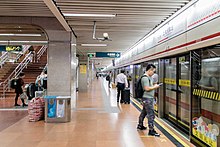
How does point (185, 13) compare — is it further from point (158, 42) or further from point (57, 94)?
point (57, 94)

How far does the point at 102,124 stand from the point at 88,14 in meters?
2.83

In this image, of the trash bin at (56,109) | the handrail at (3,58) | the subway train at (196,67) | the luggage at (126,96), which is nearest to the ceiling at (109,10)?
the subway train at (196,67)

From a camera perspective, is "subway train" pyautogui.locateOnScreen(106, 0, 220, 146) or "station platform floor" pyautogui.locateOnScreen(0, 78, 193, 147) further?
"station platform floor" pyautogui.locateOnScreen(0, 78, 193, 147)

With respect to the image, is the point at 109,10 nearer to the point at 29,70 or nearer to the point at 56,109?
the point at 56,109

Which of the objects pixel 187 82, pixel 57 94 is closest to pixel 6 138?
pixel 57 94

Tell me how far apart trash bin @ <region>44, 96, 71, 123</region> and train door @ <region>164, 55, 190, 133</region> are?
116 inches

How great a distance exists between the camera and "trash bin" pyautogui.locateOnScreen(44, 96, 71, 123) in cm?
614

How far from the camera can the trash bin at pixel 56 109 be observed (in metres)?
6.14

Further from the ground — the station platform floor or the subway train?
the subway train

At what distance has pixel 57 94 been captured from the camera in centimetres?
679

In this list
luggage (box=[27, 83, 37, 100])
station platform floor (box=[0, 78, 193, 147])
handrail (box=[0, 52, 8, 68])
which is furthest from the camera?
handrail (box=[0, 52, 8, 68])

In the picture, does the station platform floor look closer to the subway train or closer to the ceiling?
the subway train

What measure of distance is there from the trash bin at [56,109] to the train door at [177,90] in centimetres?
293

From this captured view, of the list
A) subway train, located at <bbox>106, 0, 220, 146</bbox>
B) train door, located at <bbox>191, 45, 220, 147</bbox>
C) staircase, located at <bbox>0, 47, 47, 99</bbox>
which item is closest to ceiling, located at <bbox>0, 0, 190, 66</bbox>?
subway train, located at <bbox>106, 0, 220, 146</bbox>
